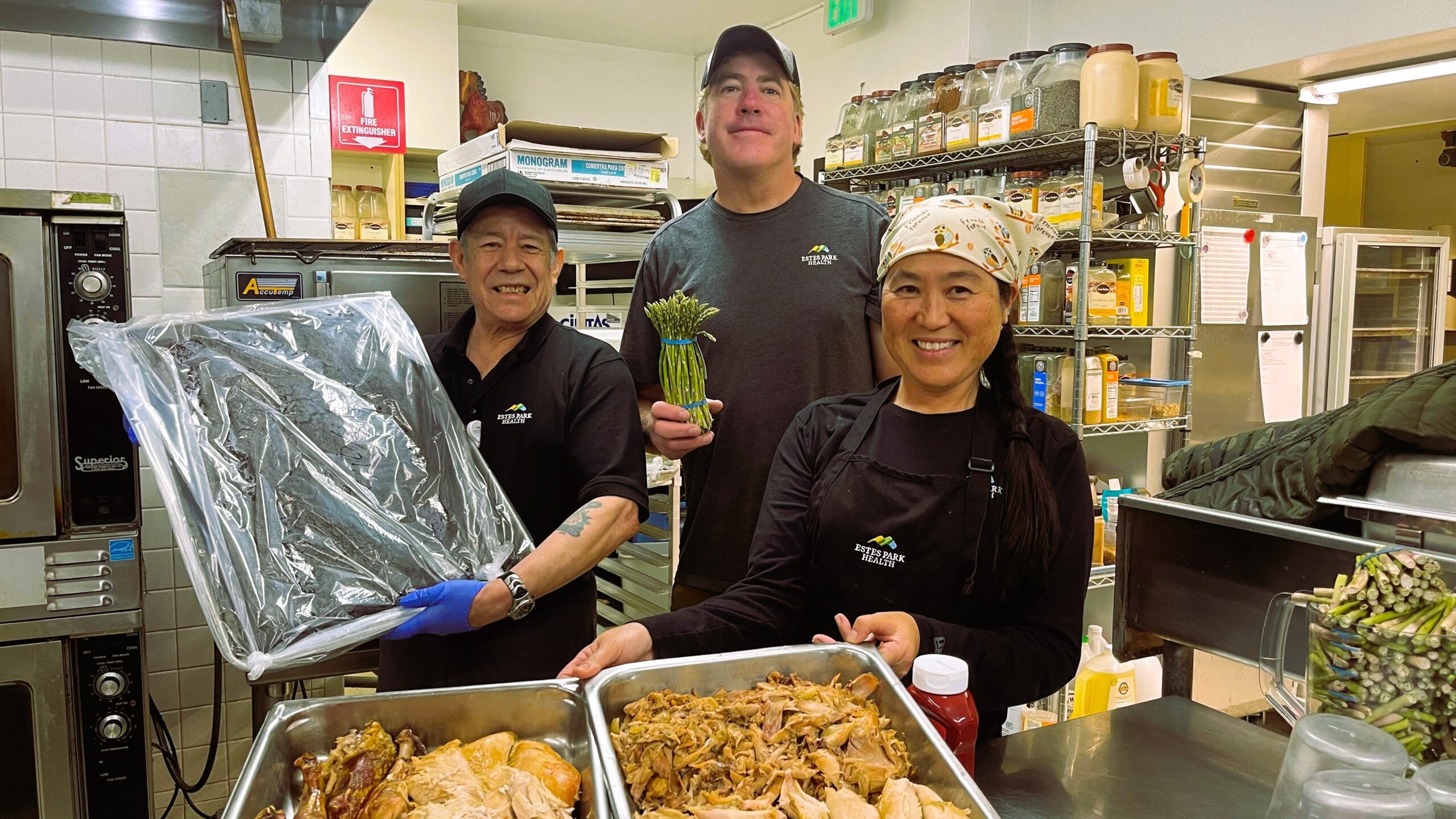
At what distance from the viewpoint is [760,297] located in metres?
2.05

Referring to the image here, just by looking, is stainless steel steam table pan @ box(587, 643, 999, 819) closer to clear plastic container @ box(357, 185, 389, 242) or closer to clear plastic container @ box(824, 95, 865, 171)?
clear plastic container @ box(824, 95, 865, 171)

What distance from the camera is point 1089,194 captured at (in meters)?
3.58

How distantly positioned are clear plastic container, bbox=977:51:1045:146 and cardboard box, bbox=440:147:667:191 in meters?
1.33

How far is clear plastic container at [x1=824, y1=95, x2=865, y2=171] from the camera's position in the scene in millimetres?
4656

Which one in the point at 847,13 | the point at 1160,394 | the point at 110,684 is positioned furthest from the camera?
the point at 847,13

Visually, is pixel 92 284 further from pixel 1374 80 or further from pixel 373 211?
pixel 1374 80

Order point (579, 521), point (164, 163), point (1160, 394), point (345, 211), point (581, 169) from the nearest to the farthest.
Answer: point (579, 521) < point (164, 163) < point (581, 169) < point (1160, 394) < point (345, 211)

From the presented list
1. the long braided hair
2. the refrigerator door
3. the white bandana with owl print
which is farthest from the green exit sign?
the long braided hair

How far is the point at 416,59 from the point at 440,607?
5538 mm

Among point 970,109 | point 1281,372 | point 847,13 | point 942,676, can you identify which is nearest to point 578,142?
point 970,109

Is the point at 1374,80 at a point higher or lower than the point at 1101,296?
higher

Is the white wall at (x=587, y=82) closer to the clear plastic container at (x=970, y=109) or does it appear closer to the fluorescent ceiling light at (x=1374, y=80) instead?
the clear plastic container at (x=970, y=109)

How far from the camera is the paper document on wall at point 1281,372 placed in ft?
15.7

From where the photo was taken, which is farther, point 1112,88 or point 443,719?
point 1112,88
